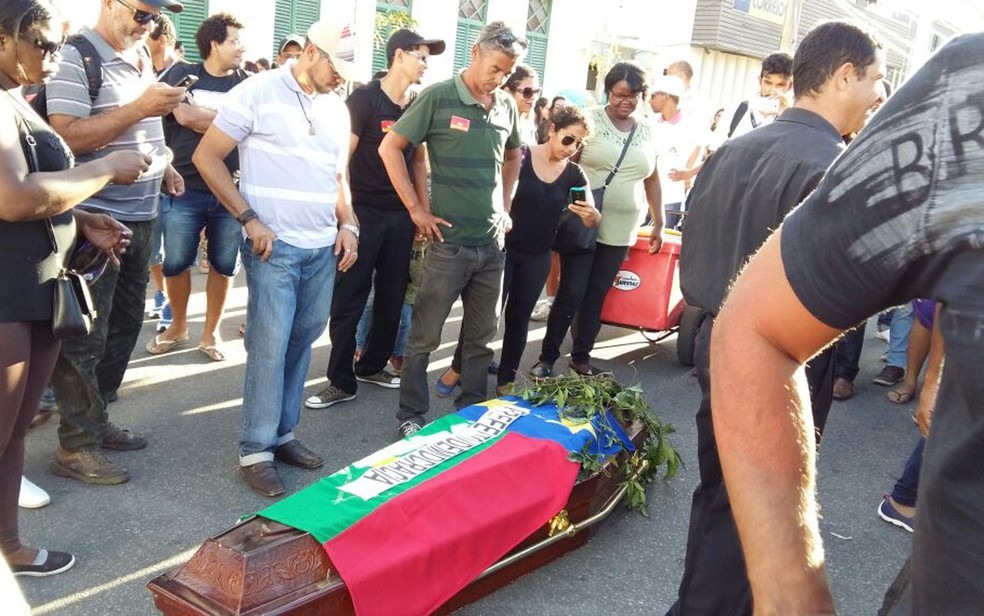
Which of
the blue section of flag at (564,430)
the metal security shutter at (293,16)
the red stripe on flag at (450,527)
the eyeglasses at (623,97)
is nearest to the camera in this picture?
the red stripe on flag at (450,527)

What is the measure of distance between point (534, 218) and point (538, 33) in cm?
1328

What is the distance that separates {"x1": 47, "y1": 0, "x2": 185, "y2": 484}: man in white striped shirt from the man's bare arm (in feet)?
10.0

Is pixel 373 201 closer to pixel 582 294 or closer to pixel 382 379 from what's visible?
pixel 382 379

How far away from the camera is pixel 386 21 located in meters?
14.4

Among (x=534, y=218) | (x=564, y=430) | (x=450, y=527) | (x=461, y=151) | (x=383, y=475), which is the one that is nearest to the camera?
(x=450, y=527)

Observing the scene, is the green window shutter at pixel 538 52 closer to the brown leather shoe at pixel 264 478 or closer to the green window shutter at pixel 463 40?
the green window shutter at pixel 463 40

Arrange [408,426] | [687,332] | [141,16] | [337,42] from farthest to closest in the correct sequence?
1. [687,332]
2. [408,426]
3. [337,42]
4. [141,16]

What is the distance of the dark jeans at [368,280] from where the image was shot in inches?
203

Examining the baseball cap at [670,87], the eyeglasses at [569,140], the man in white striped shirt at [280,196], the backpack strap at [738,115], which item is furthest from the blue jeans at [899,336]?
the man in white striped shirt at [280,196]

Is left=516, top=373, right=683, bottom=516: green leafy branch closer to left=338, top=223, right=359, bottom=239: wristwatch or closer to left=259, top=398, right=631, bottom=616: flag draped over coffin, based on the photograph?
left=259, top=398, right=631, bottom=616: flag draped over coffin

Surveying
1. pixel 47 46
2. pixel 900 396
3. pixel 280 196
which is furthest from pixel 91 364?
pixel 900 396

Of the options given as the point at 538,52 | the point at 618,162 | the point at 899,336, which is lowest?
the point at 899,336

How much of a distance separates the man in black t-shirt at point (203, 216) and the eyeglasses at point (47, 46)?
242 cm

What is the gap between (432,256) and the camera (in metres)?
4.75
